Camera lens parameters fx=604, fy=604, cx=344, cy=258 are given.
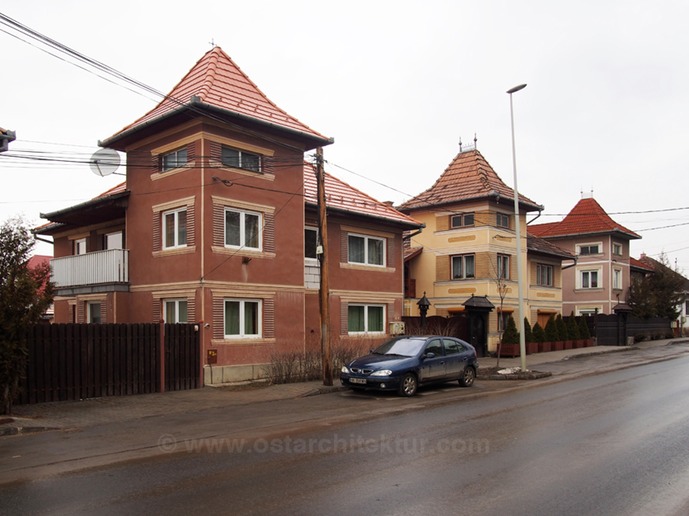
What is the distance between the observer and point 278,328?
18.5 meters

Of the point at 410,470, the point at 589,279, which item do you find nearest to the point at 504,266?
the point at 589,279

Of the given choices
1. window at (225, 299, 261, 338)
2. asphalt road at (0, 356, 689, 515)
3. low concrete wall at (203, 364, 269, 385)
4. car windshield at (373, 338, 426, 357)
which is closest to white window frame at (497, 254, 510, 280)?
car windshield at (373, 338, 426, 357)

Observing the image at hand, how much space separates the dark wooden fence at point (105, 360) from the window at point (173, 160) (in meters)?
4.93

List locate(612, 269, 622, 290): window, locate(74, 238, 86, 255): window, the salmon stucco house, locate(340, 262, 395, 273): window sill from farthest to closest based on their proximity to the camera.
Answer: locate(612, 269, 622, 290): window → locate(74, 238, 86, 255): window → locate(340, 262, 395, 273): window sill → the salmon stucco house

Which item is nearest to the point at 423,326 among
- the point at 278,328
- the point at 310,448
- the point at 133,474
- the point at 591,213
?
the point at 278,328

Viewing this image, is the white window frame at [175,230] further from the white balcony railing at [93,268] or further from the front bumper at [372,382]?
the front bumper at [372,382]

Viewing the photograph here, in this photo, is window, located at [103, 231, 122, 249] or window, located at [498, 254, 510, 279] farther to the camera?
window, located at [498, 254, 510, 279]

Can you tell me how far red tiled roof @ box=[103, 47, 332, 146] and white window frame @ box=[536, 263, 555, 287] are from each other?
2076cm

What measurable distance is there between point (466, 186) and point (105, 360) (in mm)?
22346

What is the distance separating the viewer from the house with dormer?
44.0 meters

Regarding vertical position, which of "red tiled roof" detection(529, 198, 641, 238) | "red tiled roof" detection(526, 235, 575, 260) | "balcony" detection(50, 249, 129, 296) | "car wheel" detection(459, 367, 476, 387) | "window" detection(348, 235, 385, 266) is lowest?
"car wheel" detection(459, 367, 476, 387)

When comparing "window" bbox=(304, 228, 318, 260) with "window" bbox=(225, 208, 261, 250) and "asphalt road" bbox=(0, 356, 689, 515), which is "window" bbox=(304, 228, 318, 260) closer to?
"window" bbox=(225, 208, 261, 250)

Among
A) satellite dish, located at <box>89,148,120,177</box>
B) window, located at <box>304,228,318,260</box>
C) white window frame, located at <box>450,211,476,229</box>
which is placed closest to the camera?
satellite dish, located at <box>89,148,120,177</box>

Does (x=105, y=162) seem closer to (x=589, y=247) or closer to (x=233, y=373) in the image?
(x=233, y=373)
